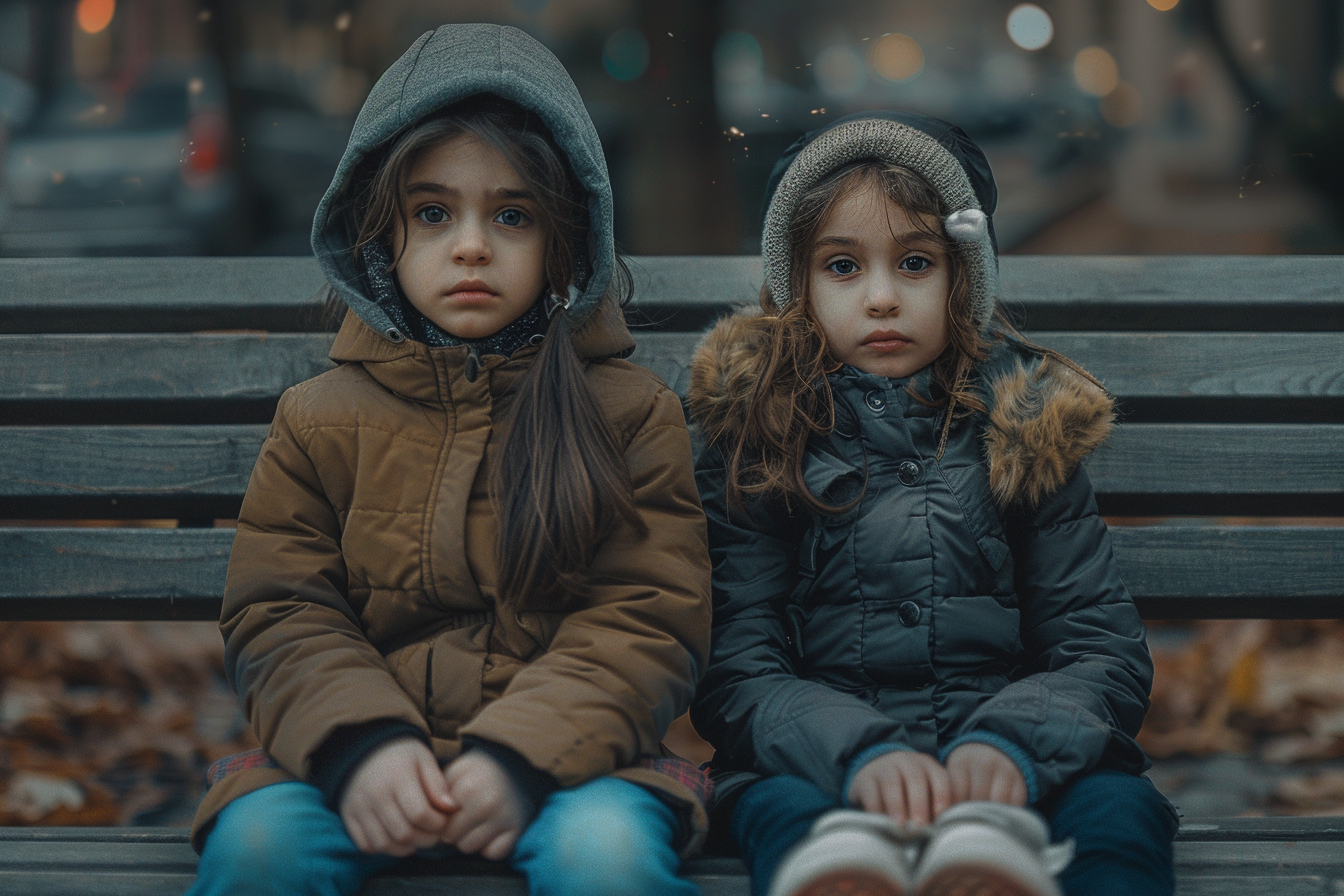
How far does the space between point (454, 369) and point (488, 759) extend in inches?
23.6

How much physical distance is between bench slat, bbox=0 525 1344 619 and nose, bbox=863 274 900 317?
27.6 inches

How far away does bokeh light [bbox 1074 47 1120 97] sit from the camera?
164 inches

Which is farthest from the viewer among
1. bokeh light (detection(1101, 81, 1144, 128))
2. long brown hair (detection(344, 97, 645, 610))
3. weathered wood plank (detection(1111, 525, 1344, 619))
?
bokeh light (detection(1101, 81, 1144, 128))

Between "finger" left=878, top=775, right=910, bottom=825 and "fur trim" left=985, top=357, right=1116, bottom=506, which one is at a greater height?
"fur trim" left=985, top=357, right=1116, bottom=506

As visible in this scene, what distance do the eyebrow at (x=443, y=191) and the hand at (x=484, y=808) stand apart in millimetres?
823

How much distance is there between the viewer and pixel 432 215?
1.95 metres

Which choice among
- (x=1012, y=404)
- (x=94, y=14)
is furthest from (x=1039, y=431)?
(x=94, y=14)

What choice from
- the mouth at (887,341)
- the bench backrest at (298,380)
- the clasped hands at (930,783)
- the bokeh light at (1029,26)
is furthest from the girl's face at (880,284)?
the bokeh light at (1029,26)

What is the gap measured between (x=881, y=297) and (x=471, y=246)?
2.10 ft

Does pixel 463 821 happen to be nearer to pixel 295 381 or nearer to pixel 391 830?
pixel 391 830

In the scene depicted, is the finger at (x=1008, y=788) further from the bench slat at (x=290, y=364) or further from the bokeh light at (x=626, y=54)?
the bokeh light at (x=626, y=54)

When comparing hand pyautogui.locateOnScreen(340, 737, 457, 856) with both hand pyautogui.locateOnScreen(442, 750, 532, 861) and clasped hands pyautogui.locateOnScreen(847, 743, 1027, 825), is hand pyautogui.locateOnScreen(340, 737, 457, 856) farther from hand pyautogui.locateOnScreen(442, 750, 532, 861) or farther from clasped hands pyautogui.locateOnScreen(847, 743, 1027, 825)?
clasped hands pyautogui.locateOnScreen(847, 743, 1027, 825)

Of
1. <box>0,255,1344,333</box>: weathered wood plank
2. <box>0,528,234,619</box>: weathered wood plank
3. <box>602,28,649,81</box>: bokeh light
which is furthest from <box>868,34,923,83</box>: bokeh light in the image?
<box>0,528,234,619</box>: weathered wood plank

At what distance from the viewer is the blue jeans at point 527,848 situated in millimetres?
1535
